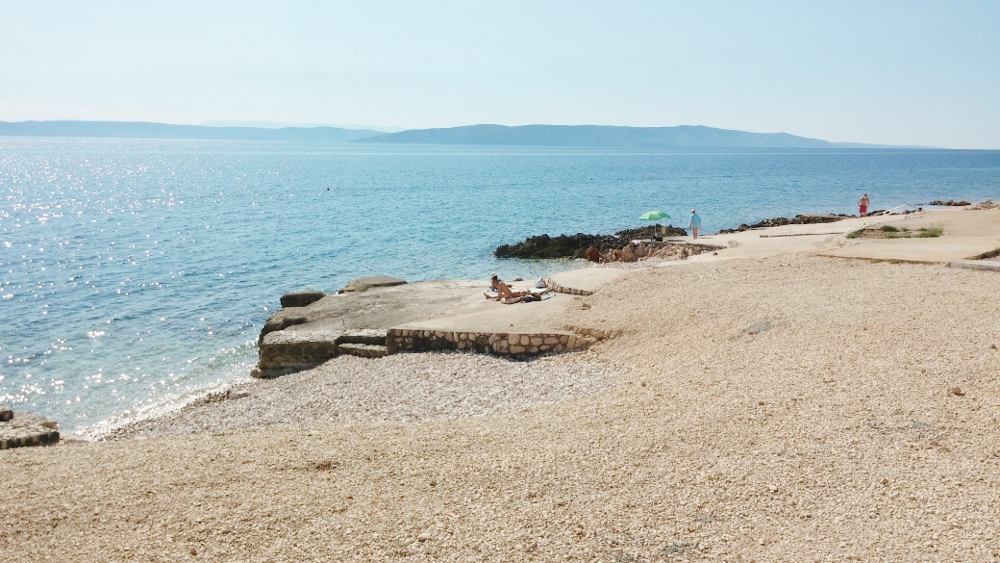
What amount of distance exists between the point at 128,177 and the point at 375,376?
391 feet

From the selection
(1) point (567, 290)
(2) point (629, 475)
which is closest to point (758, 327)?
(2) point (629, 475)

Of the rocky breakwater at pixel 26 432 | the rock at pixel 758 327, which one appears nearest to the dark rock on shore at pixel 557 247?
the rock at pixel 758 327

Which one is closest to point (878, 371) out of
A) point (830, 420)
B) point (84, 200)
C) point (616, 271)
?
point (830, 420)

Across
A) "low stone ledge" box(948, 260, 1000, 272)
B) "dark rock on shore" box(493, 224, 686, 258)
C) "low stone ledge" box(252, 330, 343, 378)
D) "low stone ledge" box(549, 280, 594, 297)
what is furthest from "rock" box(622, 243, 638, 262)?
"low stone ledge" box(252, 330, 343, 378)

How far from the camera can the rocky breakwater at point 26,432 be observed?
12242 mm

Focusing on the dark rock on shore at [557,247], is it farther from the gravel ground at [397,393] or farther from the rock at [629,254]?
the gravel ground at [397,393]

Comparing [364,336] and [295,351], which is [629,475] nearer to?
[364,336]

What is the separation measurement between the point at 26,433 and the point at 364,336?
7.81m

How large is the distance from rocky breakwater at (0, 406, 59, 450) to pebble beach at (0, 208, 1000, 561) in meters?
1.33

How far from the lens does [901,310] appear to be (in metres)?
13.8

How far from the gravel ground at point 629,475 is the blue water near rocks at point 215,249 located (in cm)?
944

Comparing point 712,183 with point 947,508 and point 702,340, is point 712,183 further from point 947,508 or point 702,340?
point 947,508

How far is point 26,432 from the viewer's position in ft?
A: 41.5

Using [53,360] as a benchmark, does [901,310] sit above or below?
above
